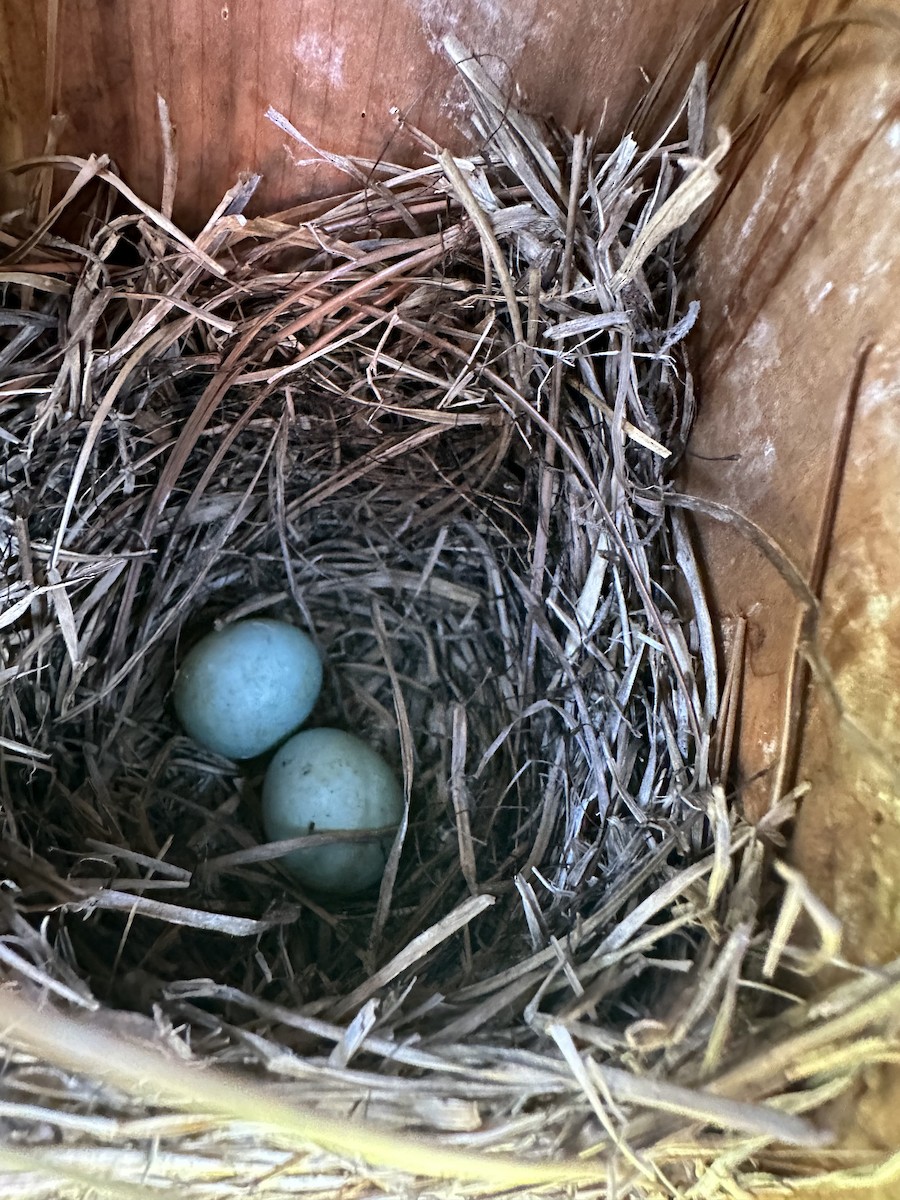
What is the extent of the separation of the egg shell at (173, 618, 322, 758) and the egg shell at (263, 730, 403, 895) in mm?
44

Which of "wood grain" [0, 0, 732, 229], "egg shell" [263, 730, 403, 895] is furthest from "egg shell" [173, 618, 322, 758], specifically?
"wood grain" [0, 0, 732, 229]

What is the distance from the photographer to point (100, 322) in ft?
2.69

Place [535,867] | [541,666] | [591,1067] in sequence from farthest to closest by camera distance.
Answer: [541,666] → [535,867] → [591,1067]

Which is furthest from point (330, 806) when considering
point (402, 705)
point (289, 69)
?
point (289, 69)

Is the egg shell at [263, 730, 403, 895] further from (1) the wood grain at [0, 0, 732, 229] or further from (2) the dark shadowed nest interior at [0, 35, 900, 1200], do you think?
(1) the wood grain at [0, 0, 732, 229]

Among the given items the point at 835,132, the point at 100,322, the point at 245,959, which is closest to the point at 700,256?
the point at 835,132

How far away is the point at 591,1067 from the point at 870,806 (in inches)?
10.4

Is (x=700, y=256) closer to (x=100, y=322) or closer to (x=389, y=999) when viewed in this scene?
(x=100, y=322)

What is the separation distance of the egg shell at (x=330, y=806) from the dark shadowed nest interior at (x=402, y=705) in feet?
0.14

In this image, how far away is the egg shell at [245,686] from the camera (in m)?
0.94

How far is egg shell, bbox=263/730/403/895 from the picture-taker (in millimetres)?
919

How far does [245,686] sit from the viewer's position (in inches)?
37.1

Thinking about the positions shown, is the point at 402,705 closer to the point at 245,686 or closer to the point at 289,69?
the point at 245,686

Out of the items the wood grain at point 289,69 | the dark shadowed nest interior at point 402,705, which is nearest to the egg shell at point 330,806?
the dark shadowed nest interior at point 402,705
